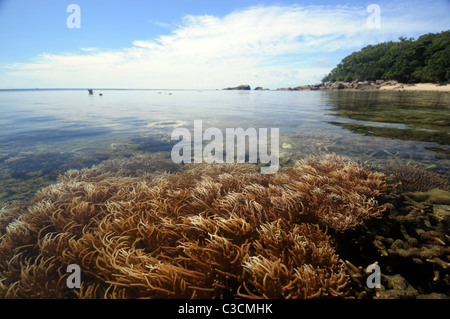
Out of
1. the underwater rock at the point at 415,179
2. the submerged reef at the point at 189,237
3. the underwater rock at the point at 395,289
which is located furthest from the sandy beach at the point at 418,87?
the underwater rock at the point at 395,289

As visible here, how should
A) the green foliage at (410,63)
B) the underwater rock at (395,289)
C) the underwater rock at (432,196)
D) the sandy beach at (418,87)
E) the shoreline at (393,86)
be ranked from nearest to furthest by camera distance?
the underwater rock at (395,289)
the underwater rock at (432,196)
the sandy beach at (418,87)
the shoreline at (393,86)
the green foliage at (410,63)

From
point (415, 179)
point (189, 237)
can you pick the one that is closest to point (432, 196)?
point (415, 179)

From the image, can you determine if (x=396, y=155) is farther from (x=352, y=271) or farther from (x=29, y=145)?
(x=29, y=145)

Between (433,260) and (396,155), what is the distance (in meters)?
4.35

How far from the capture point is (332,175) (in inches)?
153
